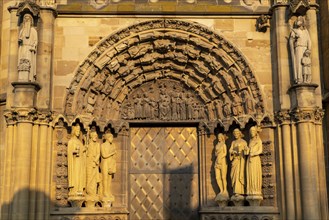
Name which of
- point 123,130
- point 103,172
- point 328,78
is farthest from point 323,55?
point 103,172

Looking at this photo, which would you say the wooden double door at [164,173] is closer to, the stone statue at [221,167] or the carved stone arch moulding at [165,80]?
the carved stone arch moulding at [165,80]

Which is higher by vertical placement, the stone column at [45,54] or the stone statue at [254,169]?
the stone column at [45,54]

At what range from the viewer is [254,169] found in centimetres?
1248

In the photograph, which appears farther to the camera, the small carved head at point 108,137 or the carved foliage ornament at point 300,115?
the small carved head at point 108,137

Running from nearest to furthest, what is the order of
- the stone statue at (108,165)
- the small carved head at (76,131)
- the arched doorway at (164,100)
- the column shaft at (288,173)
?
1. the column shaft at (288,173)
2. the small carved head at (76,131)
3. the stone statue at (108,165)
4. the arched doorway at (164,100)

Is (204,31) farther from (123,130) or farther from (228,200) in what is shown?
(228,200)

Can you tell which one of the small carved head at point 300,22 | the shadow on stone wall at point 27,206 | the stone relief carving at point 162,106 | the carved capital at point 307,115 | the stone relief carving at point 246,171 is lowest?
the shadow on stone wall at point 27,206

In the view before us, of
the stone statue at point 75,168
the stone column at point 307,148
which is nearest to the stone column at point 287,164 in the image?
the stone column at point 307,148

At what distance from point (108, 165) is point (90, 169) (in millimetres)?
490

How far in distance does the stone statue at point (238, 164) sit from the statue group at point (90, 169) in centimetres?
285

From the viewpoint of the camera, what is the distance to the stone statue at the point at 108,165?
12.9 meters

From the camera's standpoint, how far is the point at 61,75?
1284 centimetres

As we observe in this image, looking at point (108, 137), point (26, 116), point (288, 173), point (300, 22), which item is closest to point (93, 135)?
point (108, 137)

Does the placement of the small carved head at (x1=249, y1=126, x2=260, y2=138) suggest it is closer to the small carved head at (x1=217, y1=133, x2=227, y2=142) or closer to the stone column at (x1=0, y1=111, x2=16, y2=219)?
the small carved head at (x1=217, y1=133, x2=227, y2=142)
